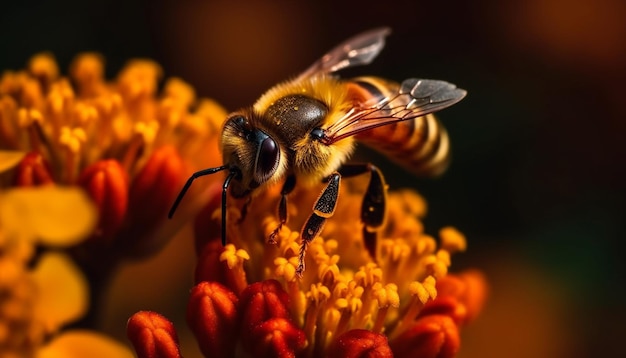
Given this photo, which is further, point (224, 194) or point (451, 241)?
point (451, 241)

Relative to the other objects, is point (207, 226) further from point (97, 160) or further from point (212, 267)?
point (97, 160)

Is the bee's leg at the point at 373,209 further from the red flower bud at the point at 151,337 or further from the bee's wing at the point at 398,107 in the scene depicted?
the red flower bud at the point at 151,337

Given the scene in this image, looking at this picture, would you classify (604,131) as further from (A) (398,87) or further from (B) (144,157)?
(B) (144,157)

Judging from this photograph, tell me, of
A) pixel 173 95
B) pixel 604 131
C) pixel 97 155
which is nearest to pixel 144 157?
pixel 97 155

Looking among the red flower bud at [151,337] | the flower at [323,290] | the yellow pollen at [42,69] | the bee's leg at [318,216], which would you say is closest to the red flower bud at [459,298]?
the flower at [323,290]

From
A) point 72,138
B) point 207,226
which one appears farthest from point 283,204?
point 72,138

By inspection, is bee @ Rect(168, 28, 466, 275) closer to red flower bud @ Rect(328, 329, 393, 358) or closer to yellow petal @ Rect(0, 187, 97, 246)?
red flower bud @ Rect(328, 329, 393, 358)

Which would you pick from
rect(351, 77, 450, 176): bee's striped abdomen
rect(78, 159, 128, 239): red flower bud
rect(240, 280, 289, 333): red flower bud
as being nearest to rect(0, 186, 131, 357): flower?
rect(240, 280, 289, 333): red flower bud
